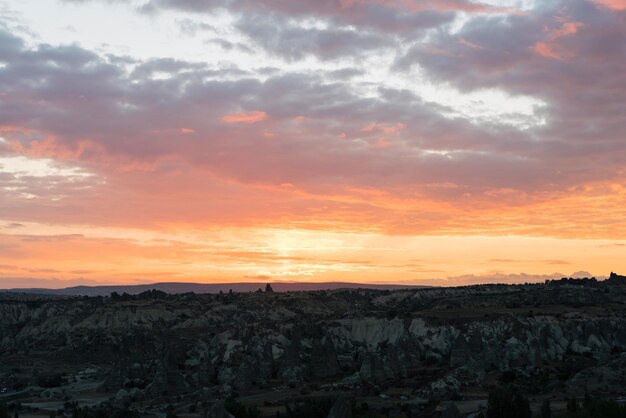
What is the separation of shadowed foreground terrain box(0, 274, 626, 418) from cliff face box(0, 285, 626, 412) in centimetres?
26

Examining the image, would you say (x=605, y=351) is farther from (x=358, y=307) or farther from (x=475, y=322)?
(x=358, y=307)

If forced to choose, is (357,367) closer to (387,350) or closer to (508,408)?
(387,350)

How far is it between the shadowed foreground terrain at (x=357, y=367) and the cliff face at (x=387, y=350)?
26 centimetres

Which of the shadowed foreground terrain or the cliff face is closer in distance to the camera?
the shadowed foreground terrain

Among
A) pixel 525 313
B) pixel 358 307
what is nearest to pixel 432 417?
pixel 525 313

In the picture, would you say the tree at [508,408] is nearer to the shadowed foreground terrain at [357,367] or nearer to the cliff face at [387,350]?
the shadowed foreground terrain at [357,367]

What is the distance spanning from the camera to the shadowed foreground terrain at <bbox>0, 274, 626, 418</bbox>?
8381 centimetres

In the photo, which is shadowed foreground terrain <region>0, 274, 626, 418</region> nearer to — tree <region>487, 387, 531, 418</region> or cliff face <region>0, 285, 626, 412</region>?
tree <region>487, 387, 531, 418</region>

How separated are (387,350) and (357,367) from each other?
525cm

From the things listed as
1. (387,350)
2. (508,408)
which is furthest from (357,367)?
(508,408)

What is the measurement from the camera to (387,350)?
11119cm

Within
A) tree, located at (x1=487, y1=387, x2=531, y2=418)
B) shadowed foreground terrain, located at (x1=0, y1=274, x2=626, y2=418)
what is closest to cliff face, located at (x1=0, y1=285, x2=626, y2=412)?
shadowed foreground terrain, located at (x1=0, y1=274, x2=626, y2=418)

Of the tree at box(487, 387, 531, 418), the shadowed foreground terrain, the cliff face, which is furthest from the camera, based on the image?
the cliff face

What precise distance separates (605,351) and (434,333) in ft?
83.9
